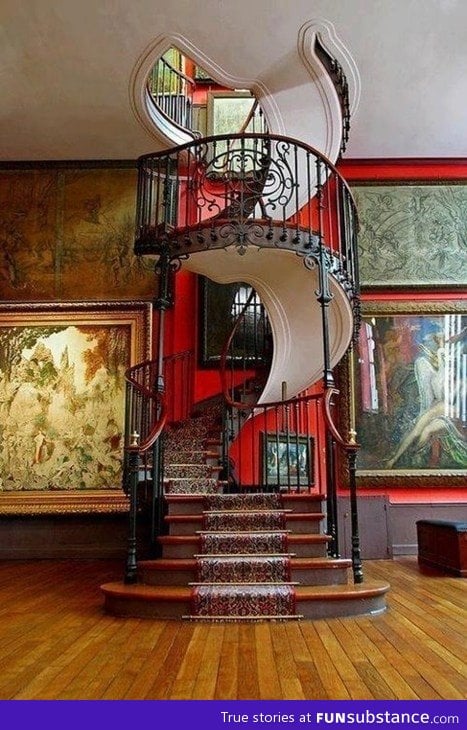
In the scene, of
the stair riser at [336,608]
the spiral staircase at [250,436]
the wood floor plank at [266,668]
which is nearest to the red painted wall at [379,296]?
the spiral staircase at [250,436]

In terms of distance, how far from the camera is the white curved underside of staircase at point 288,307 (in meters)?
5.23

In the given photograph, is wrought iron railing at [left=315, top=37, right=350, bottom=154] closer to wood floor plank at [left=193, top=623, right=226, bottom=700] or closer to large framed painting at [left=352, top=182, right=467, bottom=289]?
large framed painting at [left=352, top=182, right=467, bottom=289]

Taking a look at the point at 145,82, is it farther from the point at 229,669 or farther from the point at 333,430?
the point at 229,669

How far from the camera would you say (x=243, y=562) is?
3.69m

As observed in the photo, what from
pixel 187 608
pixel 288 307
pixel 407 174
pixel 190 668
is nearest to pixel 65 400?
pixel 288 307

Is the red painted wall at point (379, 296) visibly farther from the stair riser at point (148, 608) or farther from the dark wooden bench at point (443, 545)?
→ the stair riser at point (148, 608)

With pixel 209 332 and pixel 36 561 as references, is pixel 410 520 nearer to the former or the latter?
pixel 209 332

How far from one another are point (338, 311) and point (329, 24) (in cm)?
284

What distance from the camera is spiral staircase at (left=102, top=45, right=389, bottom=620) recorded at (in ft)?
11.6

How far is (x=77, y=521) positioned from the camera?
6.30m

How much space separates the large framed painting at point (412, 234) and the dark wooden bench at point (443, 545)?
294 centimetres

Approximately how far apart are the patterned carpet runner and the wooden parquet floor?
0.46ft

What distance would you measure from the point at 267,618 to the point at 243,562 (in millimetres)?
461
